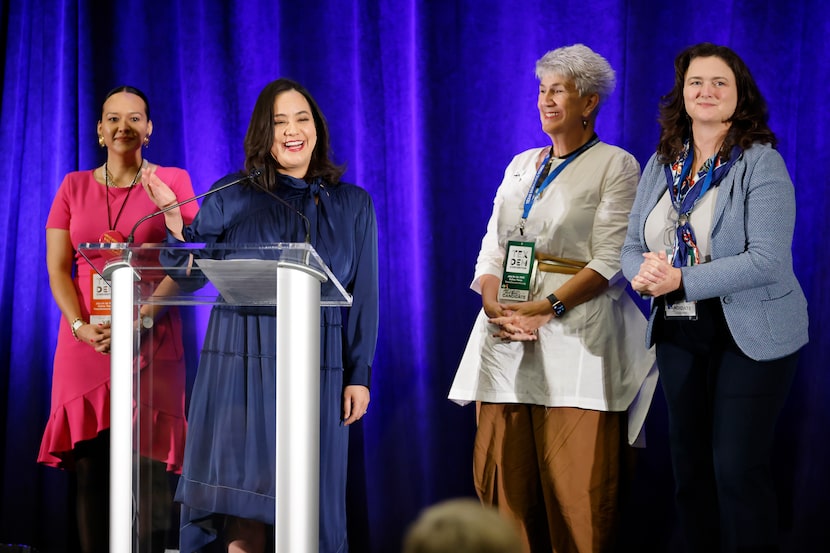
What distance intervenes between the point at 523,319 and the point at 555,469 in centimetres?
47

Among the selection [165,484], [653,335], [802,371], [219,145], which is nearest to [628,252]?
[653,335]

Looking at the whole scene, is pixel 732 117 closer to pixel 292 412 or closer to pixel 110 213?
pixel 292 412

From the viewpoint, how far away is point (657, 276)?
2414 millimetres

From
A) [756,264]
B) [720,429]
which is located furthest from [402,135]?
[720,429]

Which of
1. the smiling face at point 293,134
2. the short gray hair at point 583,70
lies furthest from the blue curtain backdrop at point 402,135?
the smiling face at point 293,134

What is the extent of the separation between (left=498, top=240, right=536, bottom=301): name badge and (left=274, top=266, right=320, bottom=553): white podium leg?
50.6 inches

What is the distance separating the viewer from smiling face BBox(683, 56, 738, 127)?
8.35 feet

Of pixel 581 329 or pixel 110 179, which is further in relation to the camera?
pixel 110 179

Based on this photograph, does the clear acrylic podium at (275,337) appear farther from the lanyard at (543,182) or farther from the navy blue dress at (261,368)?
the lanyard at (543,182)

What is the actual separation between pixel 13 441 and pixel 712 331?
2928mm

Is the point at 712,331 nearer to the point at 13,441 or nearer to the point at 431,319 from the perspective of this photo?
the point at 431,319

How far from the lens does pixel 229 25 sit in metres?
3.88

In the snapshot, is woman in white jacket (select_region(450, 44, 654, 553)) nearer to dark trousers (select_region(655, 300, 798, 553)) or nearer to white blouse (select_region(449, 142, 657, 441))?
white blouse (select_region(449, 142, 657, 441))

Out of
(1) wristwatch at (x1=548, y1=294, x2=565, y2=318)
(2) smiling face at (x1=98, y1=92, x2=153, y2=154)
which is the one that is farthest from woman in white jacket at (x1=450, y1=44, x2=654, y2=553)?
(2) smiling face at (x1=98, y1=92, x2=153, y2=154)
